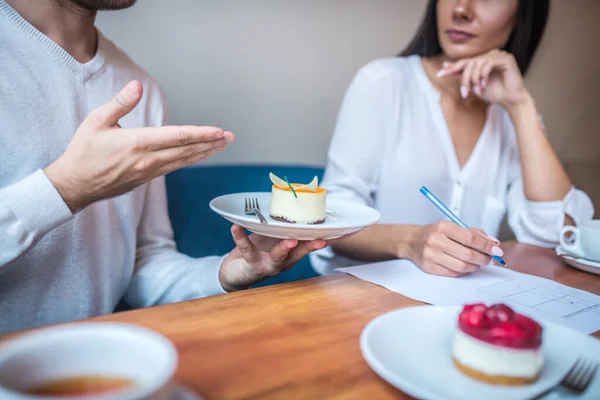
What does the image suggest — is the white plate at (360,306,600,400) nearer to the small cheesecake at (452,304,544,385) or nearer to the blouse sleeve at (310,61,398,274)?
the small cheesecake at (452,304,544,385)

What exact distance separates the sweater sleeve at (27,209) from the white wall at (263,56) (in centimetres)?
99

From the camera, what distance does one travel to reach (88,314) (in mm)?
1162

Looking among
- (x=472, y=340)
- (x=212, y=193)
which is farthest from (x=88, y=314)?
(x=472, y=340)

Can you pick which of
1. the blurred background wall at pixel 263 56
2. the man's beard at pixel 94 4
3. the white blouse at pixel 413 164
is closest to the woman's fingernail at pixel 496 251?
the white blouse at pixel 413 164

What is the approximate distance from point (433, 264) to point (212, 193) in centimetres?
73

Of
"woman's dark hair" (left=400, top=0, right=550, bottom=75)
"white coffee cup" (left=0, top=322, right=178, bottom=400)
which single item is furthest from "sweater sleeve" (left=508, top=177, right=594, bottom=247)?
"white coffee cup" (left=0, top=322, right=178, bottom=400)

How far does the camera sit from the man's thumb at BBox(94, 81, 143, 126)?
748 mm

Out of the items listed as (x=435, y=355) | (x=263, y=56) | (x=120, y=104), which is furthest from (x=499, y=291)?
(x=263, y=56)

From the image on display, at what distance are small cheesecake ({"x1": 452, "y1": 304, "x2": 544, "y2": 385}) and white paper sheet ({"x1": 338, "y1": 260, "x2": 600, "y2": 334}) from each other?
25cm

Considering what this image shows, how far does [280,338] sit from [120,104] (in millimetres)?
429

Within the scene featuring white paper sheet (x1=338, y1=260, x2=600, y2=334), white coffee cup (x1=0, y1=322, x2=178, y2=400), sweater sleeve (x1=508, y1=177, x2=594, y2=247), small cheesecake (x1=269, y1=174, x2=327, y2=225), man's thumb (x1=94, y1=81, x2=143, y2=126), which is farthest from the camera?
sweater sleeve (x1=508, y1=177, x2=594, y2=247)

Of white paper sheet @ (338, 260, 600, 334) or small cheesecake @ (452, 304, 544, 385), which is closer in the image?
small cheesecake @ (452, 304, 544, 385)

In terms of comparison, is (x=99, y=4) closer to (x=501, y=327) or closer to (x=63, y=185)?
(x=63, y=185)

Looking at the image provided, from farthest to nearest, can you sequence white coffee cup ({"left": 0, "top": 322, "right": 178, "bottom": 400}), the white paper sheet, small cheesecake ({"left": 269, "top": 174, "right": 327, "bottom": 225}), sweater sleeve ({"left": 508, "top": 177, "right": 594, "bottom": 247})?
sweater sleeve ({"left": 508, "top": 177, "right": 594, "bottom": 247}) < small cheesecake ({"left": 269, "top": 174, "right": 327, "bottom": 225}) < the white paper sheet < white coffee cup ({"left": 0, "top": 322, "right": 178, "bottom": 400})
